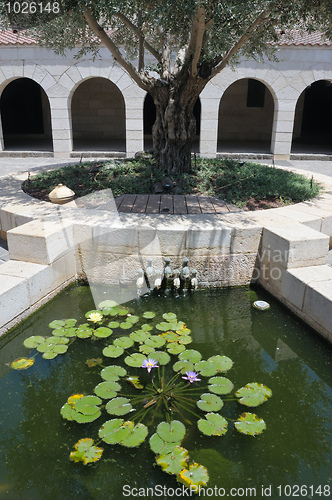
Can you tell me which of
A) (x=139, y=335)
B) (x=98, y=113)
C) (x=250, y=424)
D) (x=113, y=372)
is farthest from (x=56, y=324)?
(x=98, y=113)

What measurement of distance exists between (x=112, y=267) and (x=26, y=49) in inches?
389

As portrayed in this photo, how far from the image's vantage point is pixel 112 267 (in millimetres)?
4805

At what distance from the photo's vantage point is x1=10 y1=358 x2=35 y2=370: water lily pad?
3.46m

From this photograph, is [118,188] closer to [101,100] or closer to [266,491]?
[266,491]

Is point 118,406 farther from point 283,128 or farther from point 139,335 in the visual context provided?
point 283,128

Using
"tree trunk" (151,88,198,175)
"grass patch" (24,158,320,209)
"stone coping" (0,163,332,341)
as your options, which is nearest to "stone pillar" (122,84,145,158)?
"grass patch" (24,158,320,209)

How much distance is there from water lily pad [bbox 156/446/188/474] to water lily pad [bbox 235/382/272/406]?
651 millimetres

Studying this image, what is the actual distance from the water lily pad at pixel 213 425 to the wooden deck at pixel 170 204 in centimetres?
276

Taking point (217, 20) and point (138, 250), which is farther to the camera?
point (217, 20)

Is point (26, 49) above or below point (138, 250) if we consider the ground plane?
above

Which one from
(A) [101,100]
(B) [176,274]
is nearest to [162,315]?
(B) [176,274]

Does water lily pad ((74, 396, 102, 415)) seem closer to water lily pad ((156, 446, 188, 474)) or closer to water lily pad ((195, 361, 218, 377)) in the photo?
water lily pad ((156, 446, 188, 474))

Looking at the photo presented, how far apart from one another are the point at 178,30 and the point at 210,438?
5.06 m

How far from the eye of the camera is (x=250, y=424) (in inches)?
114
